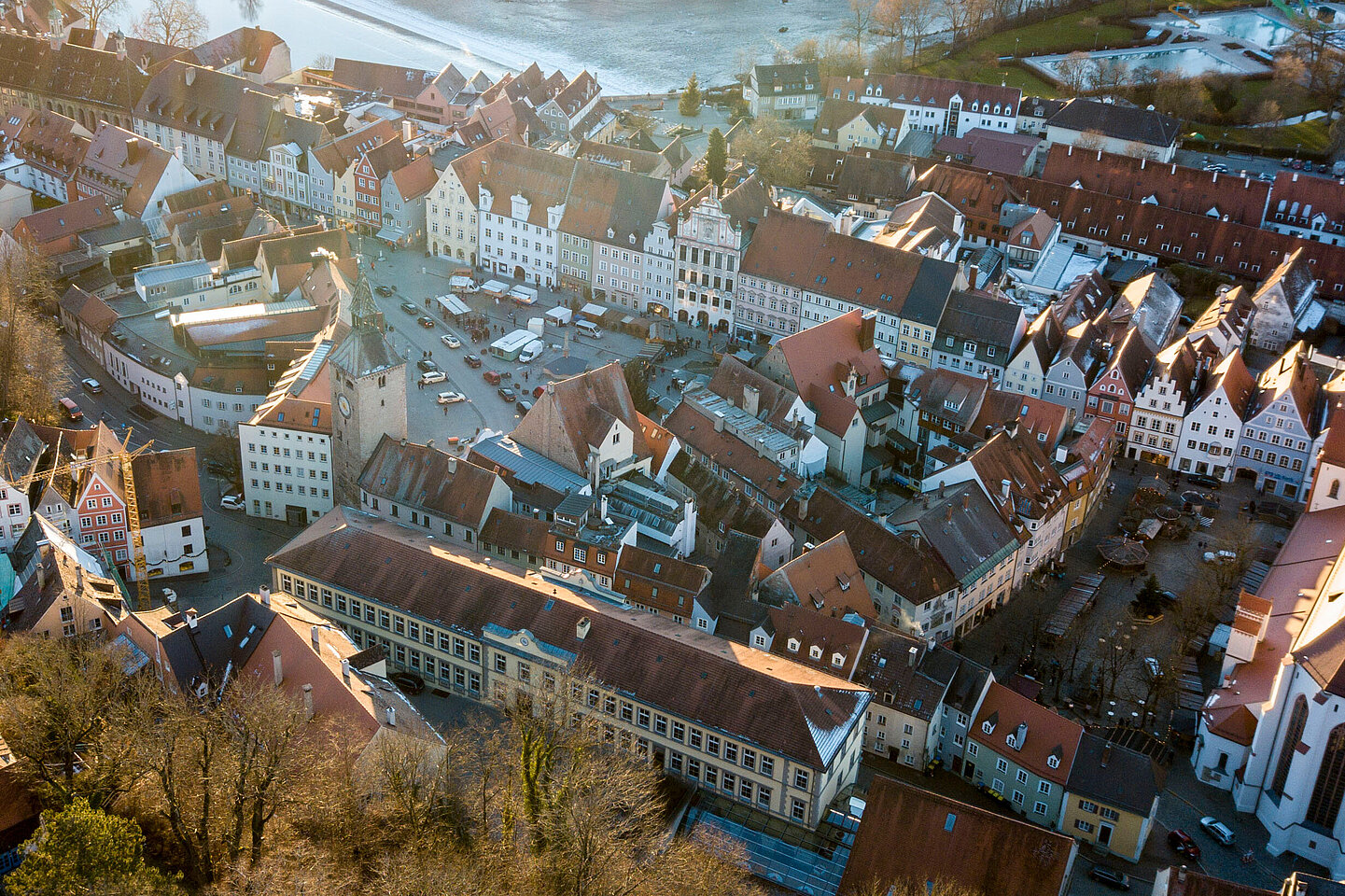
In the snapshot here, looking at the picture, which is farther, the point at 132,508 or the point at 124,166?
the point at 124,166

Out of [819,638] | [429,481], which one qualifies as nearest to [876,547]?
[819,638]

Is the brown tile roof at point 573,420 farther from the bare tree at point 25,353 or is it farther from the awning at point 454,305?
the bare tree at point 25,353

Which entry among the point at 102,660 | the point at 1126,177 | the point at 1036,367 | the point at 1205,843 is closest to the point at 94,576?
the point at 102,660

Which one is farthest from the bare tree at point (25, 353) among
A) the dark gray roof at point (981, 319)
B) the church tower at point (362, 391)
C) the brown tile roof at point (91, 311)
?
the dark gray roof at point (981, 319)

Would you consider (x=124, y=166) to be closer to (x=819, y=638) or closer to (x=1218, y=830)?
(x=819, y=638)

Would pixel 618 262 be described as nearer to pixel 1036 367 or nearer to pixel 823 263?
pixel 823 263
